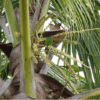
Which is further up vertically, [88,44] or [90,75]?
[88,44]

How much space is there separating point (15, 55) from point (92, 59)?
66cm

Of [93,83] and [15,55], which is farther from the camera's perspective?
[93,83]

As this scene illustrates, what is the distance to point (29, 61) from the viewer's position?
702mm

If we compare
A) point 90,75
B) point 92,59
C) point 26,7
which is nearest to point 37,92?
point 26,7

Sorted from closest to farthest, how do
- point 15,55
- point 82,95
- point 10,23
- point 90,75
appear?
point 82,95, point 15,55, point 10,23, point 90,75

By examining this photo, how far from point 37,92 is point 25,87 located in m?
0.06

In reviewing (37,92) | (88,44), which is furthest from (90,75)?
A: (37,92)

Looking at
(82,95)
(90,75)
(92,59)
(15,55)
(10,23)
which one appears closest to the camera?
(82,95)

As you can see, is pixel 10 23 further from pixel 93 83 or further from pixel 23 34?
pixel 93 83

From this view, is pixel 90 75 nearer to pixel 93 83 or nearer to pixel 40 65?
pixel 93 83

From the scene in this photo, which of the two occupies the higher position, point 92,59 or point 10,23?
point 10,23

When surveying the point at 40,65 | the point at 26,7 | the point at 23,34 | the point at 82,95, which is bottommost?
the point at 82,95

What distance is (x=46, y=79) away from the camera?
752 millimetres

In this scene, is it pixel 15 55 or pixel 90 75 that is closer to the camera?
pixel 15 55
